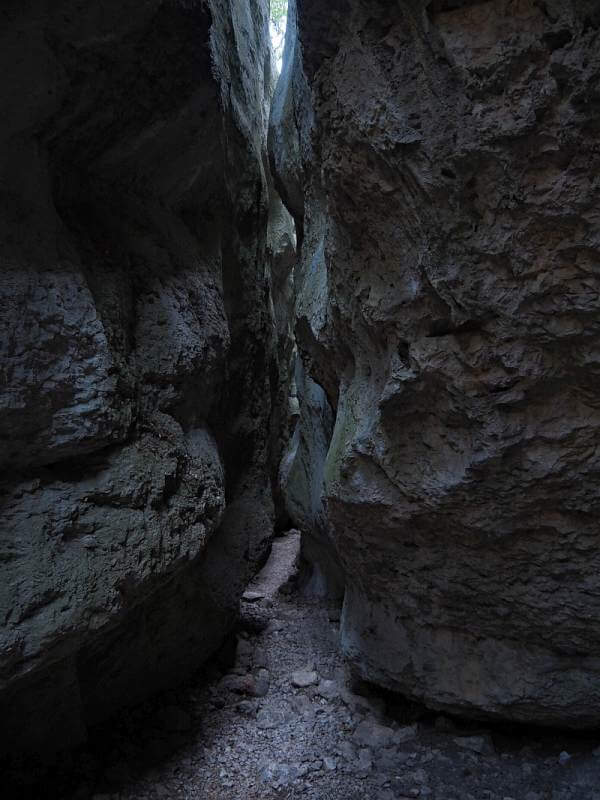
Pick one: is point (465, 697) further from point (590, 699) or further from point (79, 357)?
point (79, 357)

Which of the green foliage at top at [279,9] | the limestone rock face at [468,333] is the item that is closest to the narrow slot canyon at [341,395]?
the limestone rock face at [468,333]

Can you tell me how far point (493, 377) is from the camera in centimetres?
196

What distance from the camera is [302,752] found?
2637 millimetres

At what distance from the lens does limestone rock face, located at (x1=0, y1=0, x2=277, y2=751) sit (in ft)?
6.35

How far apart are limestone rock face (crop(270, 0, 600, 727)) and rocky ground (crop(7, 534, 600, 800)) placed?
180 mm

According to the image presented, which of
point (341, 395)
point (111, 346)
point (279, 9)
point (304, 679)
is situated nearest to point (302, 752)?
point (304, 679)

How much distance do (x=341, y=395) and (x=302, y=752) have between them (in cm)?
157

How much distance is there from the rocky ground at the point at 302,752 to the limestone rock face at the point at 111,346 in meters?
0.17

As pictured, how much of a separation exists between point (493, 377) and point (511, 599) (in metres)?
0.89

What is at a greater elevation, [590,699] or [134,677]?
[590,699]

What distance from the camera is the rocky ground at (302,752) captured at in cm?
231

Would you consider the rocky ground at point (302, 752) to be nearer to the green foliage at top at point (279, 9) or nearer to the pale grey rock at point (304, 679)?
the pale grey rock at point (304, 679)

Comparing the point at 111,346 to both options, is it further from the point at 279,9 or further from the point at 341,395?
the point at 279,9

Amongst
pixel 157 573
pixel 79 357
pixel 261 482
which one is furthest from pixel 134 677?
pixel 79 357
